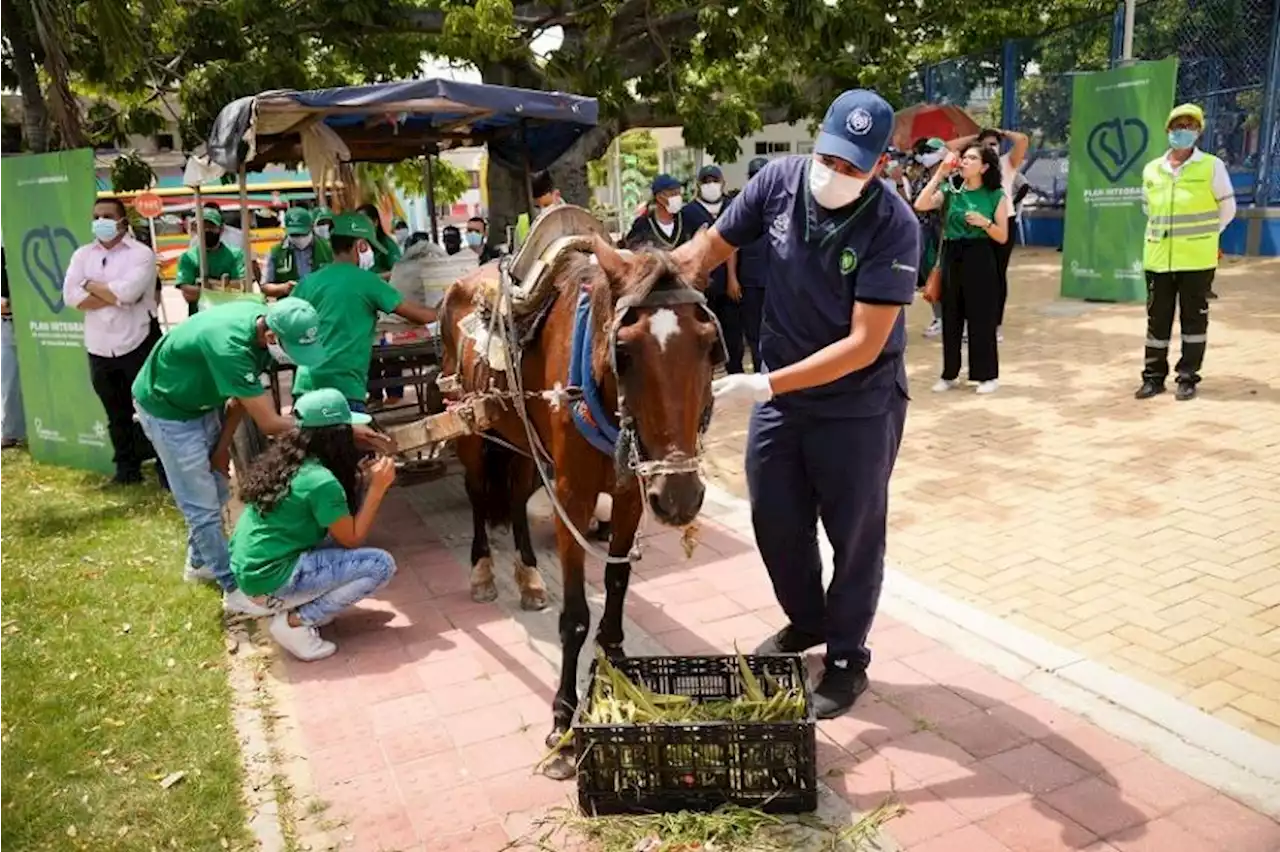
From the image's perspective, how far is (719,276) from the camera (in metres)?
9.24

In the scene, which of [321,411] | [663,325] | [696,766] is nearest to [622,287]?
[663,325]

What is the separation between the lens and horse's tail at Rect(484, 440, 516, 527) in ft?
17.5

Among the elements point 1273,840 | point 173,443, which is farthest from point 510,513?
point 1273,840

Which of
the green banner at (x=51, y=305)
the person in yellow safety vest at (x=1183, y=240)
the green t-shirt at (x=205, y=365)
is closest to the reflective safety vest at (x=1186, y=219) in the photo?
the person in yellow safety vest at (x=1183, y=240)

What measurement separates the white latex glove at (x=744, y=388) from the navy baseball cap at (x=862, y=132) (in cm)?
75

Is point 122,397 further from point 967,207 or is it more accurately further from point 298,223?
point 967,207

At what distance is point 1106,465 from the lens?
20.8 ft

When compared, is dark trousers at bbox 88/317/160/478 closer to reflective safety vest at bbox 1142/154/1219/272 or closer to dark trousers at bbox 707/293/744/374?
dark trousers at bbox 707/293/744/374

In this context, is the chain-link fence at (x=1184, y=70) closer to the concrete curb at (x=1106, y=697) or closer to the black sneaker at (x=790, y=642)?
the concrete curb at (x=1106, y=697)

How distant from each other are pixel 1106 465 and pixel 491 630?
4011 mm

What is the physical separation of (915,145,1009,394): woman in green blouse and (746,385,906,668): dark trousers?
4700 mm

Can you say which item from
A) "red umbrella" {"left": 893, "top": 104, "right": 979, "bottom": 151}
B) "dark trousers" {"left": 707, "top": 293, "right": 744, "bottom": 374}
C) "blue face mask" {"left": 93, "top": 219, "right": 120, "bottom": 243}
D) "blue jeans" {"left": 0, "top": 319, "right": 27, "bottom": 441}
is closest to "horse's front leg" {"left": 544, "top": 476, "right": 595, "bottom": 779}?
"blue face mask" {"left": 93, "top": 219, "right": 120, "bottom": 243}

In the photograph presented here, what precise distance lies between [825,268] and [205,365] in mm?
3038

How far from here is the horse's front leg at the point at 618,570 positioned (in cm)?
376
